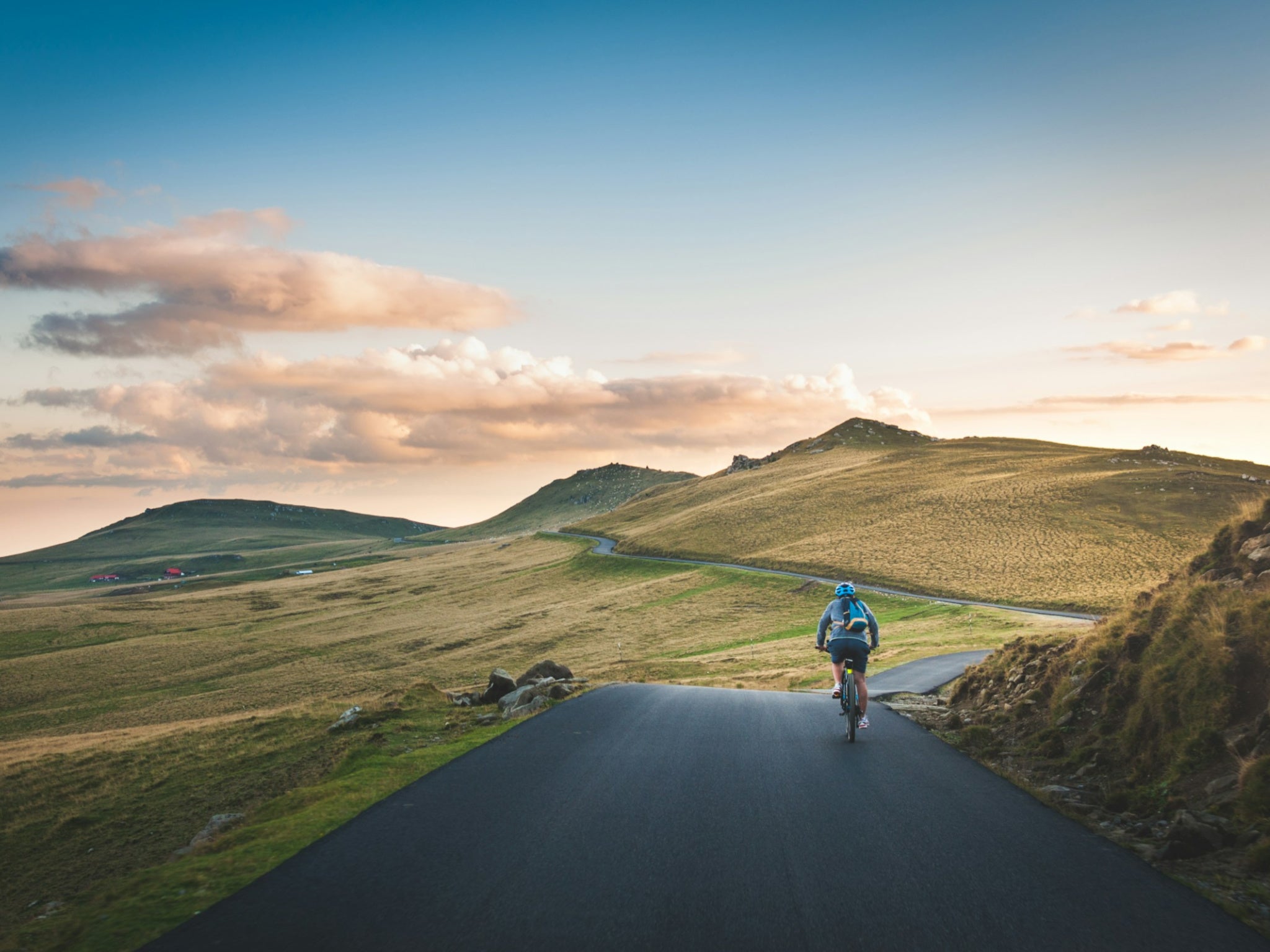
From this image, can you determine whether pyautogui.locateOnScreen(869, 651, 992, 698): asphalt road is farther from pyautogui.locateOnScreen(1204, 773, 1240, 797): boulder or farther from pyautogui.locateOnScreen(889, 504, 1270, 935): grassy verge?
pyautogui.locateOnScreen(1204, 773, 1240, 797): boulder

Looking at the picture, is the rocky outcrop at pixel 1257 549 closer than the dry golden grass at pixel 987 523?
Yes

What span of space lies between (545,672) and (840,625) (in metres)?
12.5

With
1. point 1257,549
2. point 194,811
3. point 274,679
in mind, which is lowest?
point 274,679

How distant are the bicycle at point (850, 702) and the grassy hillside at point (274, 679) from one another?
7500 mm

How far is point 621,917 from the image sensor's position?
595 centimetres

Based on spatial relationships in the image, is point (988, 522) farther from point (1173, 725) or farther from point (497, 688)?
point (1173, 725)

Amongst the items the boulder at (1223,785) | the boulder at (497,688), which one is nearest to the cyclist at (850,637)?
the boulder at (1223,785)

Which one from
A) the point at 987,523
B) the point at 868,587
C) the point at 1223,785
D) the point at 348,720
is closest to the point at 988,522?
the point at 987,523

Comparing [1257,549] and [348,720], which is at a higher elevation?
[1257,549]

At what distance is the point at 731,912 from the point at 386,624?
83.5 metres

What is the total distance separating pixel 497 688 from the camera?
22.3m

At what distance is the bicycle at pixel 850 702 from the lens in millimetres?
13125

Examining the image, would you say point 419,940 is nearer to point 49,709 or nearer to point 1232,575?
point 1232,575

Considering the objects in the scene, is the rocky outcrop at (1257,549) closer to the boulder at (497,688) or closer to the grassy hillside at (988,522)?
the boulder at (497,688)
